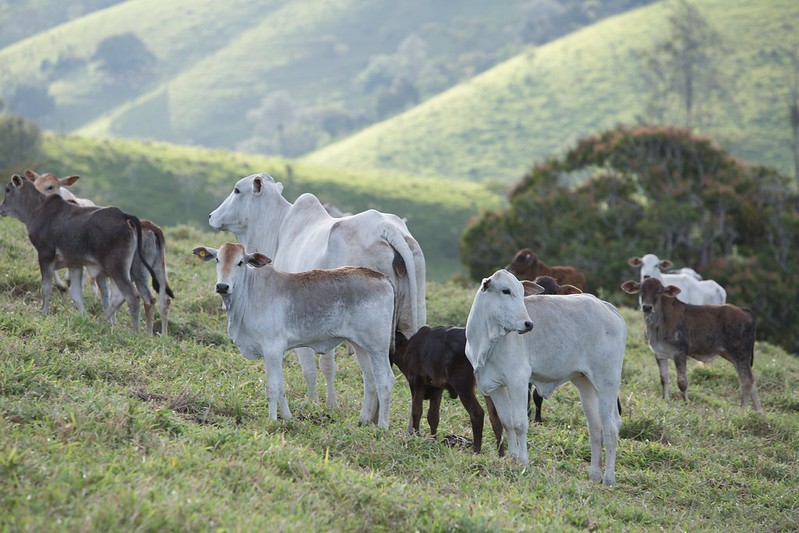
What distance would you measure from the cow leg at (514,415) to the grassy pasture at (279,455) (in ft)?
0.90

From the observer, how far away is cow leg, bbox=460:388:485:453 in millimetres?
7871

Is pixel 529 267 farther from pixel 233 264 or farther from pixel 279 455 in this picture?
pixel 279 455

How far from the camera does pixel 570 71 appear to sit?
81.1 m

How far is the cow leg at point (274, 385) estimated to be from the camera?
756 cm

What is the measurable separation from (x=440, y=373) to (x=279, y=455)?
2040 millimetres

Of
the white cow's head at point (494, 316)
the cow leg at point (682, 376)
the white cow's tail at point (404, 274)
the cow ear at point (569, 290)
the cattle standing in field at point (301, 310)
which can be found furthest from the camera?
the cow leg at point (682, 376)

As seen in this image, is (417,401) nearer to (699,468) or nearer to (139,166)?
(699,468)

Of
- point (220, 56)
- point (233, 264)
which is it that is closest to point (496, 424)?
point (233, 264)

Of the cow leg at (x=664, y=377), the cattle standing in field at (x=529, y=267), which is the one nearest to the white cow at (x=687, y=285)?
the cattle standing in field at (x=529, y=267)

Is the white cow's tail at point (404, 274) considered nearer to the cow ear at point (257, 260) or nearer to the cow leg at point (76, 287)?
the cow ear at point (257, 260)

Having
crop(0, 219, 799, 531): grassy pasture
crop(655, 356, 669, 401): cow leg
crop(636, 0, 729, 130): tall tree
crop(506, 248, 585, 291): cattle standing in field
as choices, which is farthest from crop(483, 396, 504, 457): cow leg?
crop(636, 0, 729, 130): tall tree

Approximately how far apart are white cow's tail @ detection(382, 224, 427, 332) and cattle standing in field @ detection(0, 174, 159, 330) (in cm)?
286

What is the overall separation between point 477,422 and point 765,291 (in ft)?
61.1

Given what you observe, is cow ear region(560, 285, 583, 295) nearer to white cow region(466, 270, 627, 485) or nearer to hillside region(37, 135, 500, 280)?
white cow region(466, 270, 627, 485)
